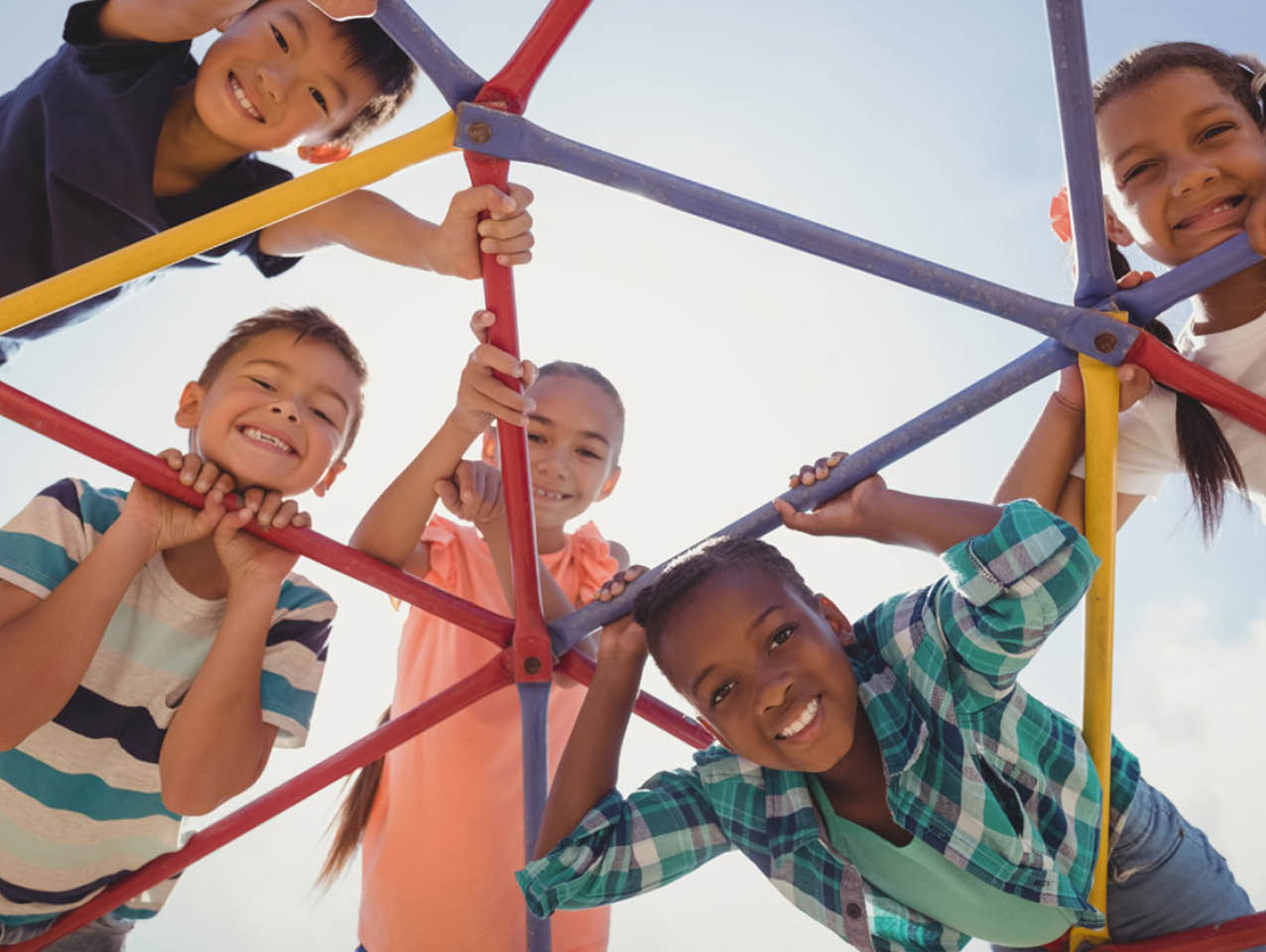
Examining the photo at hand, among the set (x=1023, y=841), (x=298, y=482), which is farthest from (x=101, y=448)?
(x=1023, y=841)

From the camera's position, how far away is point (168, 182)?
1562 millimetres

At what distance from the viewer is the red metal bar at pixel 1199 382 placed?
1.18m

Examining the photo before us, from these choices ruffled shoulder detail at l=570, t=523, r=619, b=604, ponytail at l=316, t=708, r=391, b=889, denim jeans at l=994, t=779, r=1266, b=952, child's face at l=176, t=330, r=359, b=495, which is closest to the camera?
denim jeans at l=994, t=779, r=1266, b=952

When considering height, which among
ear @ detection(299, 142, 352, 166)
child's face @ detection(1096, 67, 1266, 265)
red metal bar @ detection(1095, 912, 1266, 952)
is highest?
ear @ detection(299, 142, 352, 166)

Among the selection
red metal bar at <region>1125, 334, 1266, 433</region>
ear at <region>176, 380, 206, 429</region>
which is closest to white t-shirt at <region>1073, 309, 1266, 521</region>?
red metal bar at <region>1125, 334, 1266, 433</region>

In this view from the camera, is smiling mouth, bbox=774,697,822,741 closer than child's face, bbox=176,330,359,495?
Yes

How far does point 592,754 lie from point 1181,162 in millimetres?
1011

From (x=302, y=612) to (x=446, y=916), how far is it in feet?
1.86

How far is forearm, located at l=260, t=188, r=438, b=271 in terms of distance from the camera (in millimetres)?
1563

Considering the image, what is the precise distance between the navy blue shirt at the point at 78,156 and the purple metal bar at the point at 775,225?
0.53 meters

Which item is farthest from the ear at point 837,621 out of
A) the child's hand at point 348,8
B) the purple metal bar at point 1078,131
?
the child's hand at point 348,8

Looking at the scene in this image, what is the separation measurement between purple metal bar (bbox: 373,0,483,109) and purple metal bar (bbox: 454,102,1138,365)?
36 mm

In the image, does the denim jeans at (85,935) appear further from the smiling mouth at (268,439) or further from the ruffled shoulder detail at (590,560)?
the ruffled shoulder detail at (590,560)

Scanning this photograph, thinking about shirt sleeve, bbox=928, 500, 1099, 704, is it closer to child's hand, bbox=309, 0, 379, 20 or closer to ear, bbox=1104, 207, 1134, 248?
ear, bbox=1104, 207, 1134, 248
